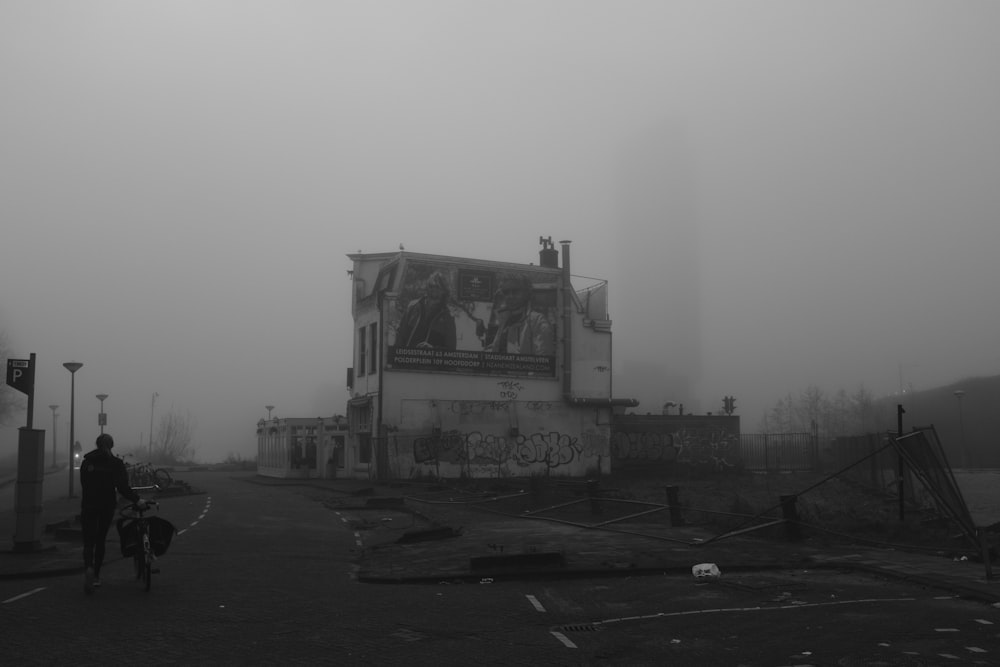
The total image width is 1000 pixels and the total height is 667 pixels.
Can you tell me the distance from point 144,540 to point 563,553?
5630 millimetres

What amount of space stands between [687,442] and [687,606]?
42846mm

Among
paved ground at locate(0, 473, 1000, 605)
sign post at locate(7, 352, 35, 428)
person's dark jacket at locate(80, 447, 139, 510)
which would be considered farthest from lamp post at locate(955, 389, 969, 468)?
person's dark jacket at locate(80, 447, 139, 510)

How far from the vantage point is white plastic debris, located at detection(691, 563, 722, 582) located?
11658 millimetres

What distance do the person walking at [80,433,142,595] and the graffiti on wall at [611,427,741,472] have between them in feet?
134

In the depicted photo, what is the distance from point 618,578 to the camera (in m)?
12.0

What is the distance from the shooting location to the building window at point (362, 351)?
4997cm

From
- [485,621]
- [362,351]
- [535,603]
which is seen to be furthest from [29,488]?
[362,351]

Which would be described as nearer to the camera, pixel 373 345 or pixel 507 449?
pixel 507 449

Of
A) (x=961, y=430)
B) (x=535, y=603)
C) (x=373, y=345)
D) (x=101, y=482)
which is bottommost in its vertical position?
(x=535, y=603)

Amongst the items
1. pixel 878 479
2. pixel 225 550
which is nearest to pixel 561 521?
pixel 225 550

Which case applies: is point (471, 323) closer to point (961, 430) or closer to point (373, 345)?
point (373, 345)

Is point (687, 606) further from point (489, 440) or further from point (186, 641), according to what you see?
point (489, 440)

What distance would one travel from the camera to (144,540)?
10.7 meters

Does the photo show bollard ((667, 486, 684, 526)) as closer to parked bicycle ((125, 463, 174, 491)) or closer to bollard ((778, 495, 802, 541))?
bollard ((778, 495, 802, 541))
